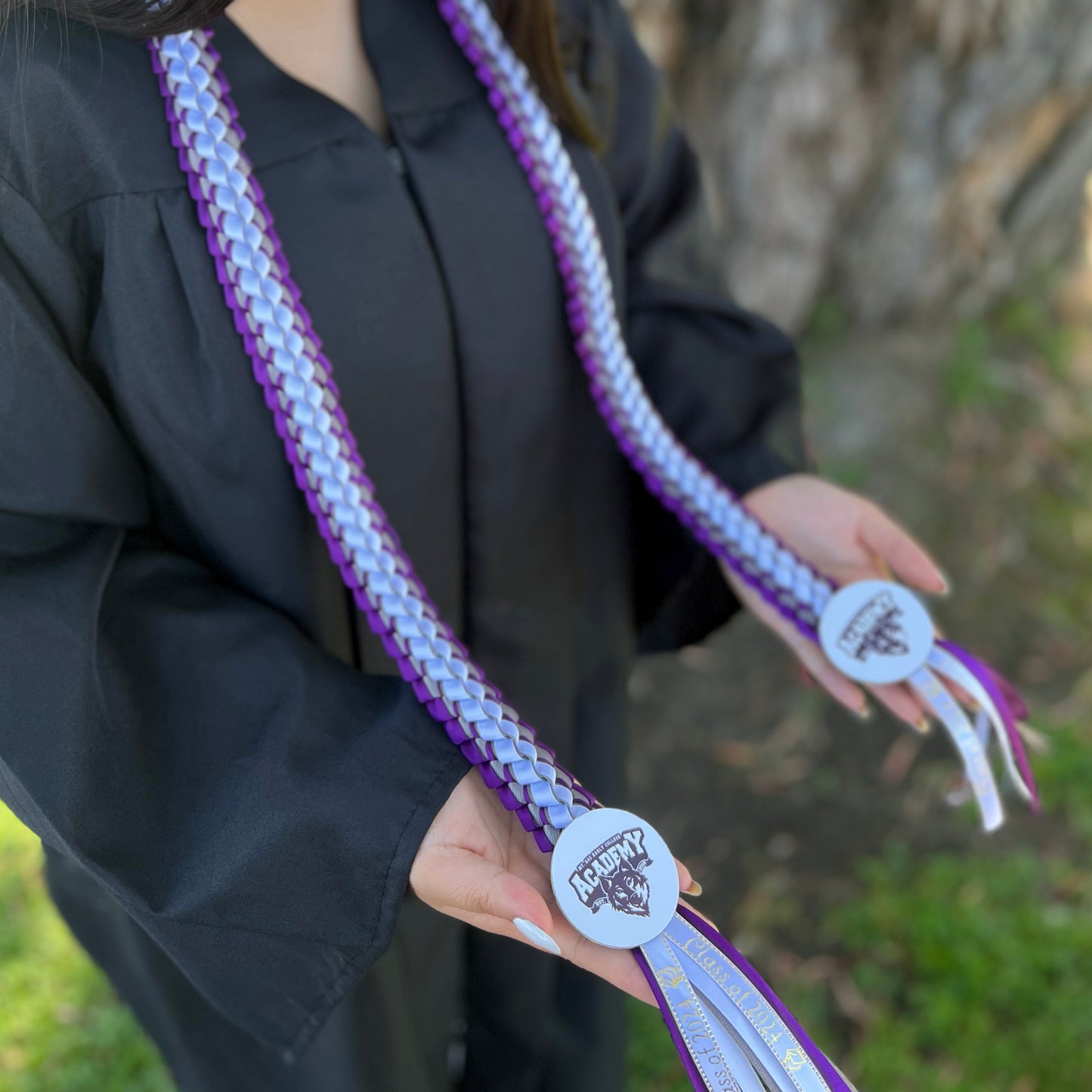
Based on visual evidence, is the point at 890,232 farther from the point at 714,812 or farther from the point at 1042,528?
the point at 714,812

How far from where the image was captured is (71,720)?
2.60 ft

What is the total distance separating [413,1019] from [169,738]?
53 cm

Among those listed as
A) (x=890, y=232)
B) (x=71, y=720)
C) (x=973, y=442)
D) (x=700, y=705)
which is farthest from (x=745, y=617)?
(x=71, y=720)

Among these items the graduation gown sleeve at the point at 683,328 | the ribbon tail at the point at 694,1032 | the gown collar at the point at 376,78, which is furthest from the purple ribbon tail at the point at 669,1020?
the gown collar at the point at 376,78

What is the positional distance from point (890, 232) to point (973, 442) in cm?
53

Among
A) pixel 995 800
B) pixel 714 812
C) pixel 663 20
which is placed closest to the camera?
pixel 995 800

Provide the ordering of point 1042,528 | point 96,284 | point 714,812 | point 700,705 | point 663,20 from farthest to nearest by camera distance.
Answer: point 1042,528, point 700,705, point 714,812, point 663,20, point 96,284

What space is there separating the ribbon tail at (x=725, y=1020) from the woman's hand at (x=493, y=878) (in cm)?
2

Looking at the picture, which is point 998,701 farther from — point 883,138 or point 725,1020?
point 883,138

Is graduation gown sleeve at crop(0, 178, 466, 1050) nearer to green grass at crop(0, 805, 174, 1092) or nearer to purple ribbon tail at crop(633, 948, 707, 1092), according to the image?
purple ribbon tail at crop(633, 948, 707, 1092)

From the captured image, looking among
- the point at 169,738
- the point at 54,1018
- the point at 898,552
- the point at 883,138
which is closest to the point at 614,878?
the point at 169,738

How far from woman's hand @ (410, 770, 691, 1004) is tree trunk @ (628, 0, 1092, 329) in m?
1.33

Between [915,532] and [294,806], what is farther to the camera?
[915,532]

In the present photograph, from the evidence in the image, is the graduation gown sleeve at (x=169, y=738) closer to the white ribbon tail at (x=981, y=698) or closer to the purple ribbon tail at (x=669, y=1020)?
the purple ribbon tail at (x=669, y=1020)
